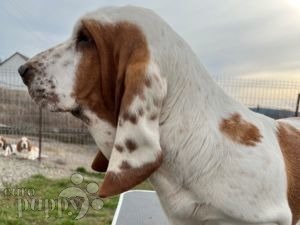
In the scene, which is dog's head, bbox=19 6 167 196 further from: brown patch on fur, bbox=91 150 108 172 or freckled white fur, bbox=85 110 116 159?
brown patch on fur, bbox=91 150 108 172

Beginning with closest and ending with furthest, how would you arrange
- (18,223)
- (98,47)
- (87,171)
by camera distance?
(98,47) → (18,223) → (87,171)

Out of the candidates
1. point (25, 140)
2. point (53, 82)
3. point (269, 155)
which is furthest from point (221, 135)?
point (25, 140)

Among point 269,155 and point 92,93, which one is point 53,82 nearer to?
point 92,93

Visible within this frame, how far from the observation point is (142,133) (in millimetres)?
1021

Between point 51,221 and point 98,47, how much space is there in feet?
10.3

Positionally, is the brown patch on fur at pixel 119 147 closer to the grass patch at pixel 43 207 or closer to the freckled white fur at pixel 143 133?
the freckled white fur at pixel 143 133

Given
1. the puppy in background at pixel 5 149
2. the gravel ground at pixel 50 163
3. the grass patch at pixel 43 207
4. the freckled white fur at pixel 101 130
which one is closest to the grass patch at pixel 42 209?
the grass patch at pixel 43 207

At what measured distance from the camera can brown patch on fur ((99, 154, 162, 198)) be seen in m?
1.03

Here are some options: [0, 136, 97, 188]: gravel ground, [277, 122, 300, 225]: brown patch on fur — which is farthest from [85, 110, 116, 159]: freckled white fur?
[0, 136, 97, 188]: gravel ground

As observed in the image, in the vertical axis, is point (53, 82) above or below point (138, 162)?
above

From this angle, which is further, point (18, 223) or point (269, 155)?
point (18, 223)

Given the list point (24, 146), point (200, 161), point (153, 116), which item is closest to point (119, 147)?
point (153, 116)

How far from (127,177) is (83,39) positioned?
397 millimetres

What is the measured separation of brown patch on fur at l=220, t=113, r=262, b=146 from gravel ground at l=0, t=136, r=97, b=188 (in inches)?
180
